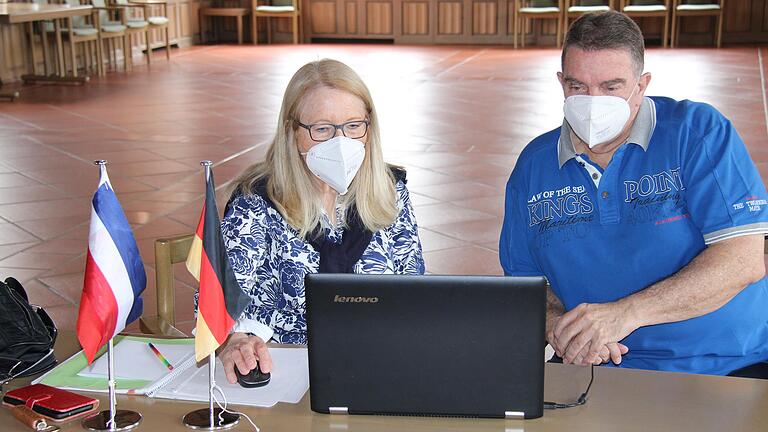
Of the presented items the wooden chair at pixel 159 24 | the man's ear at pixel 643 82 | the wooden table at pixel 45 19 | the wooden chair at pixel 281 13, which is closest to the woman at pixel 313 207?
the man's ear at pixel 643 82

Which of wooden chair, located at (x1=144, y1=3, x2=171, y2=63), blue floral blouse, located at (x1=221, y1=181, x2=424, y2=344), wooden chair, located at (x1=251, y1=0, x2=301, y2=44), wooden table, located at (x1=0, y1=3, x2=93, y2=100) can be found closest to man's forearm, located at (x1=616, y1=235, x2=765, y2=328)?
blue floral blouse, located at (x1=221, y1=181, x2=424, y2=344)

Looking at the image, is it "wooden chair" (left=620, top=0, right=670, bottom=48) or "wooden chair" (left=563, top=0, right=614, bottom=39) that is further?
"wooden chair" (left=563, top=0, right=614, bottom=39)

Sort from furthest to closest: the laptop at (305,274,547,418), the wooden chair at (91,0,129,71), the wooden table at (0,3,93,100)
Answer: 1. the wooden chair at (91,0,129,71)
2. the wooden table at (0,3,93,100)
3. the laptop at (305,274,547,418)

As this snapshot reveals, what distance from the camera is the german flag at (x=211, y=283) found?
1586 millimetres

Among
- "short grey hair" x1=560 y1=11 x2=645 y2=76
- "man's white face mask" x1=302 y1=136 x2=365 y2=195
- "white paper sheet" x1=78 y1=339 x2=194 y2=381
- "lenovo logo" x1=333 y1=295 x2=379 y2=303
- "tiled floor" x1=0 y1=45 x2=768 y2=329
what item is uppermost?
"short grey hair" x1=560 y1=11 x2=645 y2=76

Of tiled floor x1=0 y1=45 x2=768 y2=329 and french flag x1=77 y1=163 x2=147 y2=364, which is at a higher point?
french flag x1=77 y1=163 x2=147 y2=364

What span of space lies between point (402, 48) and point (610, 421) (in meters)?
13.6

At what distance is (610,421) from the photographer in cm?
159

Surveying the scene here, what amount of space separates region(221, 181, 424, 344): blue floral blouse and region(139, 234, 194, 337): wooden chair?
194 mm

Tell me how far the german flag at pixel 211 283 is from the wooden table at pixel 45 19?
8.10 m

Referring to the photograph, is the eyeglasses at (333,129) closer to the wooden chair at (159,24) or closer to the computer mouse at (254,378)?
the computer mouse at (254,378)

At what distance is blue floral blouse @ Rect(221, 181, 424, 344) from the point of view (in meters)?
2.21

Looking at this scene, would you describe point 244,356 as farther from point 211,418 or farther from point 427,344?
point 427,344

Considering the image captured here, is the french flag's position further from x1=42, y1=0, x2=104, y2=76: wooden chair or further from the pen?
x1=42, y1=0, x2=104, y2=76: wooden chair
